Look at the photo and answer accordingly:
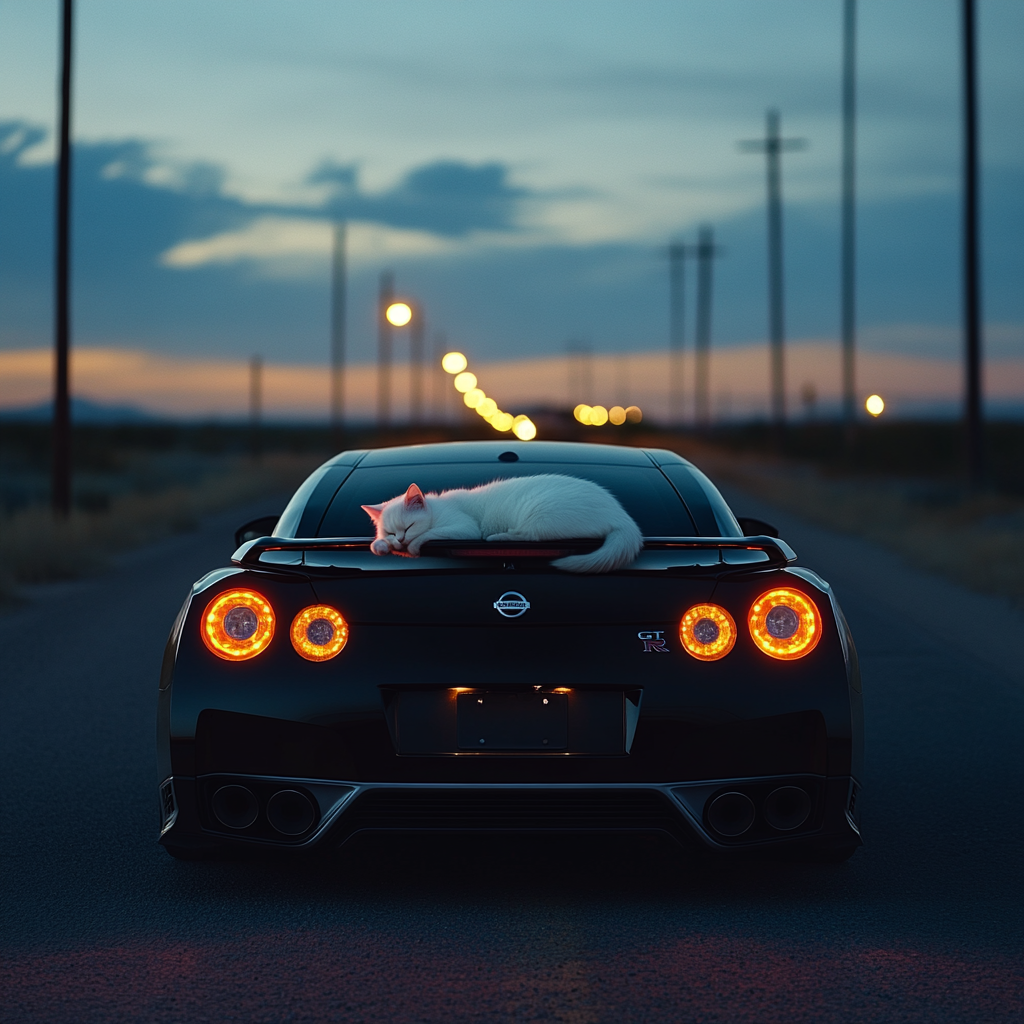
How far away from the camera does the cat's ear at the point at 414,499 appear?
5.50 meters

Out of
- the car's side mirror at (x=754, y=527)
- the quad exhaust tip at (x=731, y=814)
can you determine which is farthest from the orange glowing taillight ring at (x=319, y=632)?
the car's side mirror at (x=754, y=527)

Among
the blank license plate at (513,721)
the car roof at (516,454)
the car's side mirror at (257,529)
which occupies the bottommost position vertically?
the blank license plate at (513,721)

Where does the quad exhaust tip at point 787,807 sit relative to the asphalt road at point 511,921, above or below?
above

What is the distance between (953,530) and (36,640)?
16347 millimetres

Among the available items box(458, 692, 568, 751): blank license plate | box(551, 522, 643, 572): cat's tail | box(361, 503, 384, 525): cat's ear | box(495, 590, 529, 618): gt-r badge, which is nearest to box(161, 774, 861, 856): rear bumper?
box(458, 692, 568, 751): blank license plate

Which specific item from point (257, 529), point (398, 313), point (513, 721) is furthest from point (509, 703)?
point (398, 313)

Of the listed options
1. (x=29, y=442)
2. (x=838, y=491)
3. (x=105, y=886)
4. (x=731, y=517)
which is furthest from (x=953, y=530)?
(x=29, y=442)

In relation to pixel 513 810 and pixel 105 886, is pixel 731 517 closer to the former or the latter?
pixel 513 810

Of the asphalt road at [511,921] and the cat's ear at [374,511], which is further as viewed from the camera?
the cat's ear at [374,511]

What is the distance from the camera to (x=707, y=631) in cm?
508

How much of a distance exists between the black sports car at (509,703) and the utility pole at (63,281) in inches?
779

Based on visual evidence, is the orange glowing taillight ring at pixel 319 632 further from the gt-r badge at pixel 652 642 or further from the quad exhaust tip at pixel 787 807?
the quad exhaust tip at pixel 787 807

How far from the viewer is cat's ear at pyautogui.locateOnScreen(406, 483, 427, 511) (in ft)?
18.1

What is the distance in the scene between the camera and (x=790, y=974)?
454 cm
